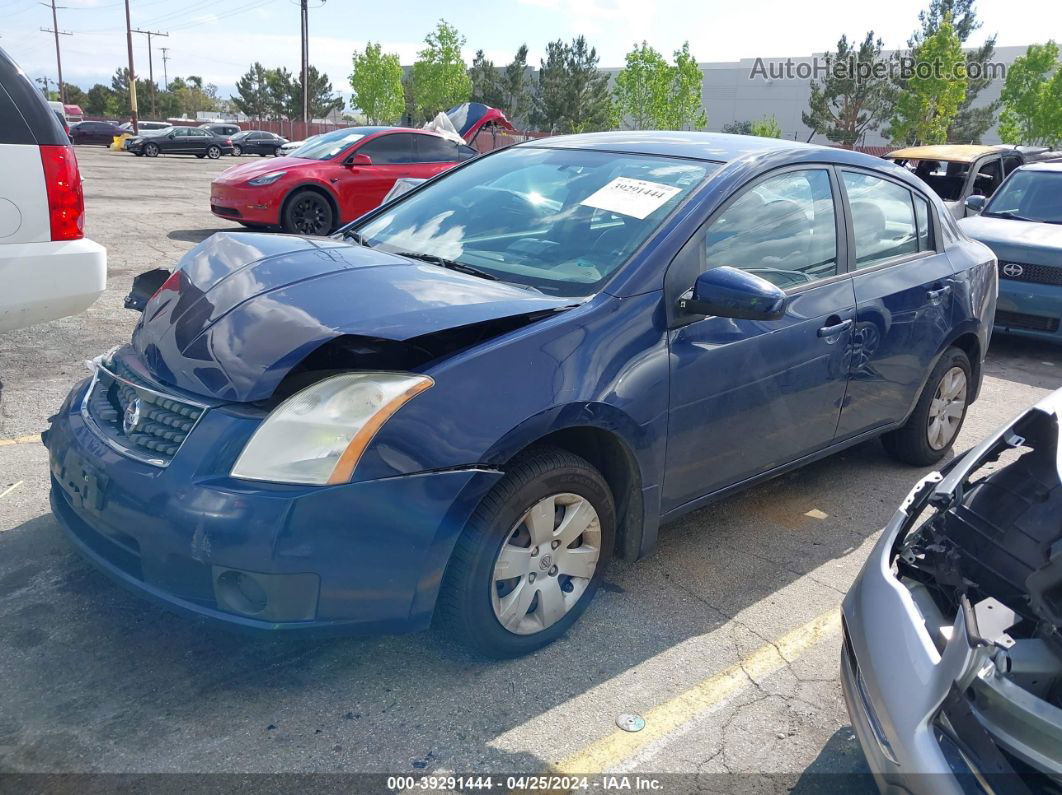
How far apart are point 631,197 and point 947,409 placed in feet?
8.05

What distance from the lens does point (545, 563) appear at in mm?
2826

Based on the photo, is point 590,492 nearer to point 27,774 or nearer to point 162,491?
point 162,491

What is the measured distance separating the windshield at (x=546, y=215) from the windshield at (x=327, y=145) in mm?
8205

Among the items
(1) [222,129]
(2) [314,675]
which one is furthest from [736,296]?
(1) [222,129]

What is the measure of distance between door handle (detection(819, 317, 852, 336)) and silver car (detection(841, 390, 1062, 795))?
3.55 ft

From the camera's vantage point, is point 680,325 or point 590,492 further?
point 680,325

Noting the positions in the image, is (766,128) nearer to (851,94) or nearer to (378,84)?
(851,94)

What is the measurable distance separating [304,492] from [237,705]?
0.75 meters

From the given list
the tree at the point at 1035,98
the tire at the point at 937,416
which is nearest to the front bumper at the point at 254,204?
the tire at the point at 937,416

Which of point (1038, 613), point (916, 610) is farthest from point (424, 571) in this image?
point (1038, 613)

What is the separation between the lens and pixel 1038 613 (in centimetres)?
201

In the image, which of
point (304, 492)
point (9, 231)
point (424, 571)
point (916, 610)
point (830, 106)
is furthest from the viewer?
point (830, 106)

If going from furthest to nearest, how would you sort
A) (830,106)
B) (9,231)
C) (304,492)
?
(830,106) → (9,231) → (304,492)

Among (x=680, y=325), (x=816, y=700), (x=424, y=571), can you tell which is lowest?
(x=816, y=700)
